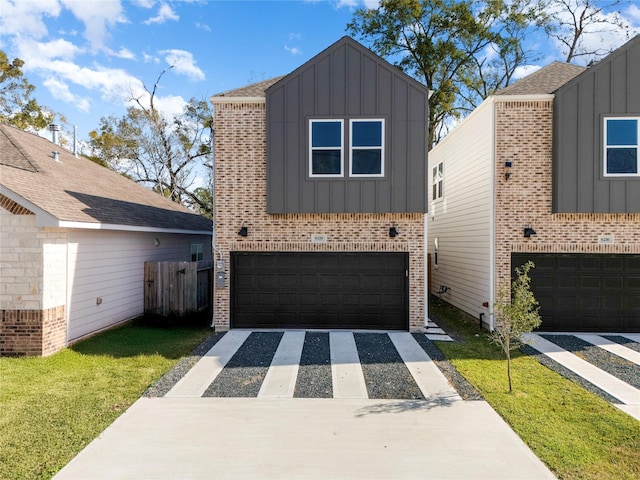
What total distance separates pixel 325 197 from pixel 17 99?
80.3ft

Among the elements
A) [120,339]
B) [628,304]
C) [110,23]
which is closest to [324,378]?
[120,339]

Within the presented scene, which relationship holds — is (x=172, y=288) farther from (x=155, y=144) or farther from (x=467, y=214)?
(x=155, y=144)

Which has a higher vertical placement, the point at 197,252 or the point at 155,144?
the point at 155,144

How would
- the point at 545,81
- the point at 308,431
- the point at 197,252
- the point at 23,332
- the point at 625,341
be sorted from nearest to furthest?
the point at 308,431, the point at 23,332, the point at 625,341, the point at 545,81, the point at 197,252

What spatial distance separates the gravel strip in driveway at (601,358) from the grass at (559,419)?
3.66ft

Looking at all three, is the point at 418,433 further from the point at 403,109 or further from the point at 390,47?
the point at 390,47

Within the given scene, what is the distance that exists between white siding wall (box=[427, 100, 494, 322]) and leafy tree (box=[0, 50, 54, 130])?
81.8 feet

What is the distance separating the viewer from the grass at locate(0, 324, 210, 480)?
3881 millimetres

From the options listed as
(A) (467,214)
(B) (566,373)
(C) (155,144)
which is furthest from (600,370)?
(C) (155,144)

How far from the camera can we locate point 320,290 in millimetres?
9242

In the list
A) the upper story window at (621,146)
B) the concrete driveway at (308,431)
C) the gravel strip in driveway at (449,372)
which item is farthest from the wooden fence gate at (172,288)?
the upper story window at (621,146)

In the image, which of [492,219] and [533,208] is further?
[492,219]

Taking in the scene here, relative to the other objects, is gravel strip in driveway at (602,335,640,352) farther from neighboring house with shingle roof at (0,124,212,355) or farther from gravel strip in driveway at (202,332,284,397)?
neighboring house with shingle roof at (0,124,212,355)

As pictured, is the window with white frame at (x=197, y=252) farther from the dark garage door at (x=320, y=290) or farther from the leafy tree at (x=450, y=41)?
the leafy tree at (x=450, y=41)
